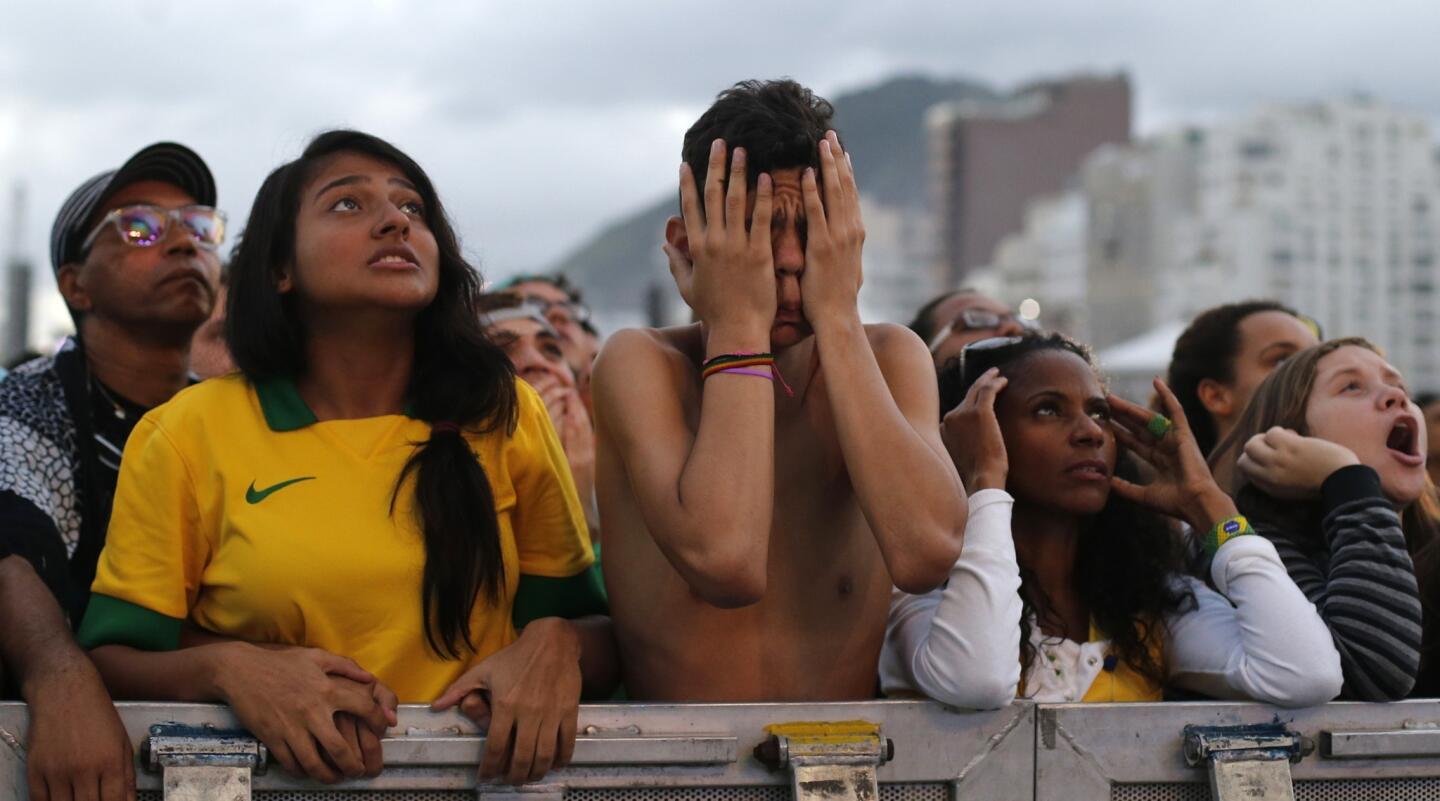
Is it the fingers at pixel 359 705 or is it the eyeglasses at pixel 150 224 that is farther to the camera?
the eyeglasses at pixel 150 224

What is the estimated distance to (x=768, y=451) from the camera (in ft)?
A: 10.1

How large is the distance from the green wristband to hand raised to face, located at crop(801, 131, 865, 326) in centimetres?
92

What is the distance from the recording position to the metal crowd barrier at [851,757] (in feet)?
9.09

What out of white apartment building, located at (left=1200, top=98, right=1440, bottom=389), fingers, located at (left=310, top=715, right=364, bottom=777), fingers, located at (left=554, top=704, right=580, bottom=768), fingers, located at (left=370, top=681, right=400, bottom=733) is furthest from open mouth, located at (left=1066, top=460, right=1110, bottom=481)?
white apartment building, located at (left=1200, top=98, right=1440, bottom=389)

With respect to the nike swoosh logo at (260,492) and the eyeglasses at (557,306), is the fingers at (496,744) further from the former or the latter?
the eyeglasses at (557,306)

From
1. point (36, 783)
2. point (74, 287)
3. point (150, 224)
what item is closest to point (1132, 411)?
point (36, 783)

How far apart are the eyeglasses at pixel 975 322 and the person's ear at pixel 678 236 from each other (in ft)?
7.32

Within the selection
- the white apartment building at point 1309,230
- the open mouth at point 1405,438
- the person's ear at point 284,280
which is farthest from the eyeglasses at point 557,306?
the white apartment building at point 1309,230

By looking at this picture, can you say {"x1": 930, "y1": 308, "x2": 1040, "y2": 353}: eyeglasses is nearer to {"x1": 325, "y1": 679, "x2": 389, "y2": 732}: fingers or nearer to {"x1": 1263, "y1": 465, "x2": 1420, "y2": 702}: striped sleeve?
{"x1": 1263, "y1": 465, "x2": 1420, "y2": 702}: striped sleeve

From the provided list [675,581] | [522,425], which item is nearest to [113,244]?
[522,425]

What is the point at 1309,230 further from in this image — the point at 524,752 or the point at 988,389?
the point at 524,752

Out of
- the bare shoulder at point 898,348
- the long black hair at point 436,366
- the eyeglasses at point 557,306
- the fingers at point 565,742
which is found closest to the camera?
the fingers at point 565,742

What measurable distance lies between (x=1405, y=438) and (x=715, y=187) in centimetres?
189

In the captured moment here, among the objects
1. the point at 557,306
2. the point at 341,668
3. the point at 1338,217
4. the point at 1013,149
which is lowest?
the point at 1338,217
